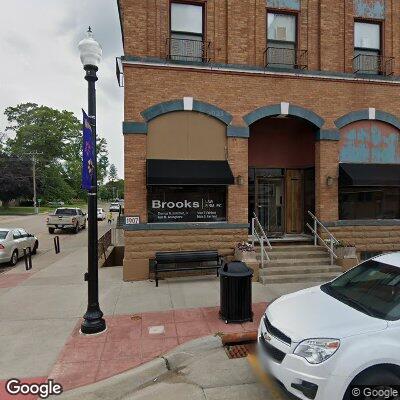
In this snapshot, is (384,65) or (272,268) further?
(384,65)

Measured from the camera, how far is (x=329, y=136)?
35.8 feet

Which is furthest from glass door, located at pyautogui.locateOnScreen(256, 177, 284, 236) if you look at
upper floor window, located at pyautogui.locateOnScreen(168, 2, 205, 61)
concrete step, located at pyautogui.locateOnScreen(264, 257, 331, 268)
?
upper floor window, located at pyautogui.locateOnScreen(168, 2, 205, 61)

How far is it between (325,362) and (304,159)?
9814 millimetres

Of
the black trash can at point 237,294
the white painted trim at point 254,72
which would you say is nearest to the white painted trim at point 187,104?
the white painted trim at point 254,72

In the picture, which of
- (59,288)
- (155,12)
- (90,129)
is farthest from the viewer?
(155,12)

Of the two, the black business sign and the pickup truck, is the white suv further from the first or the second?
the pickup truck

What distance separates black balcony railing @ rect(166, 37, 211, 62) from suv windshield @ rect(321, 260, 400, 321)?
792 cm

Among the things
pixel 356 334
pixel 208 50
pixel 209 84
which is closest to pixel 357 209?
pixel 209 84

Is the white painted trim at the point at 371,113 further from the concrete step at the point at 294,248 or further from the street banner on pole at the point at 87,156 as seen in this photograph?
the street banner on pole at the point at 87,156

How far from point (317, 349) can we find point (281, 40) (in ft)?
33.9

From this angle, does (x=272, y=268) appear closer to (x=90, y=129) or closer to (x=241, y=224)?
(x=241, y=224)

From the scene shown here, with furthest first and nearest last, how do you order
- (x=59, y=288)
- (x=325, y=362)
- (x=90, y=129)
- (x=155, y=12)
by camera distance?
1. (x=155, y=12)
2. (x=59, y=288)
3. (x=90, y=129)
4. (x=325, y=362)

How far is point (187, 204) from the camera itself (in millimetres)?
10164

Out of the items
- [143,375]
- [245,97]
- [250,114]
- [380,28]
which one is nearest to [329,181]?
[250,114]
